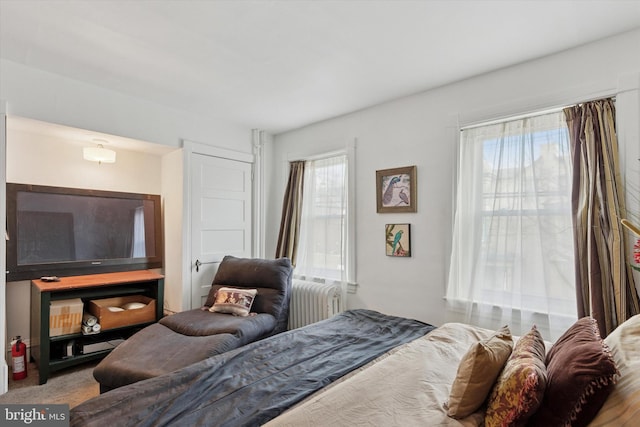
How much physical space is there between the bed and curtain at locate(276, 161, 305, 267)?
2050 millimetres

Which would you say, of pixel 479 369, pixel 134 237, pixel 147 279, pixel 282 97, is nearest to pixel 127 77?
pixel 282 97

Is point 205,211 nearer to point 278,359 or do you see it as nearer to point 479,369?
point 278,359

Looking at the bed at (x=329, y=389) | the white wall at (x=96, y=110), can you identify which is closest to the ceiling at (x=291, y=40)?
the white wall at (x=96, y=110)

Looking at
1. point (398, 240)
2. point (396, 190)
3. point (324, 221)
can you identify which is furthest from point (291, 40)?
point (324, 221)

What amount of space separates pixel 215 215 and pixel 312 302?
4.93 ft

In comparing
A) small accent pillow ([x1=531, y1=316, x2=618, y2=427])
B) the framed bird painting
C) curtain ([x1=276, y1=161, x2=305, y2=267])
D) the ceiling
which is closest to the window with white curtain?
curtain ([x1=276, y1=161, x2=305, y2=267])

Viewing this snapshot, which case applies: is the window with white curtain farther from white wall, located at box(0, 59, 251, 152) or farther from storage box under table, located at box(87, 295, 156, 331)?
storage box under table, located at box(87, 295, 156, 331)

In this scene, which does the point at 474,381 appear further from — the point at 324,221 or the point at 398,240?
the point at 324,221

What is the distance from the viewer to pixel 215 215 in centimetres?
378

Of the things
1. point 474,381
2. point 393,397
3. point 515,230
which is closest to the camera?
point 474,381

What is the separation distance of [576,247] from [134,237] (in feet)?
13.1

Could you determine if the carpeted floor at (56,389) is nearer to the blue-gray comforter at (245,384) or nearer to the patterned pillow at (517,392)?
the blue-gray comforter at (245,384)

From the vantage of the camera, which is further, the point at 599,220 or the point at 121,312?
the point at 121,312

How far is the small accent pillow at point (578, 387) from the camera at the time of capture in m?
0.92
